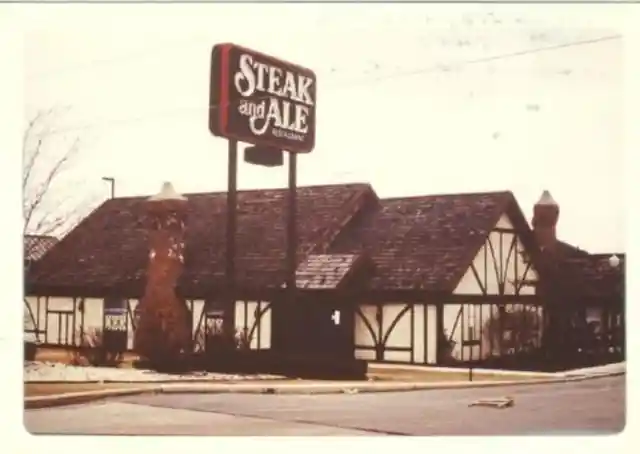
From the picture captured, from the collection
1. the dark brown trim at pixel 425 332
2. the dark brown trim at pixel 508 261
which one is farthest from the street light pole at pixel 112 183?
the dark brown trim at pixel 508 261

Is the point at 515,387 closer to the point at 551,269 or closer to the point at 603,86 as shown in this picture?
the point at 551,269

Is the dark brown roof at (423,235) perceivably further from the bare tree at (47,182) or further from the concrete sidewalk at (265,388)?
the bare tree at (47,182)

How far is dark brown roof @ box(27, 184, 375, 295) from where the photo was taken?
1.33m

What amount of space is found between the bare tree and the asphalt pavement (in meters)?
0.30

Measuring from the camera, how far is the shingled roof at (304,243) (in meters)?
1.32

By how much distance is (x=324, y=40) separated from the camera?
1.33 m

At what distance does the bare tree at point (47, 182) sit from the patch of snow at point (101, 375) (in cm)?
19

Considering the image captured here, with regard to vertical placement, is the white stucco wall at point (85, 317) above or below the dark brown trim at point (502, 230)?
below

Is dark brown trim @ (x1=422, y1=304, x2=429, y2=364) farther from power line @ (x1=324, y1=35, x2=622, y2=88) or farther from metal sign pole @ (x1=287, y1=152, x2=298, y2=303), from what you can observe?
power line @ (x1=324, y1=35, x2=622, y2=88)

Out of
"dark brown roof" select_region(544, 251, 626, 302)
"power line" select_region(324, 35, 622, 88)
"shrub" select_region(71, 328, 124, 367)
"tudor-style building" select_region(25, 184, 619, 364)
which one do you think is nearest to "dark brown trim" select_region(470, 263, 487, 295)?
→ "tudor-style building" select_region(25, 184, 619, 364)

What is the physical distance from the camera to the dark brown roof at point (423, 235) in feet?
4.33

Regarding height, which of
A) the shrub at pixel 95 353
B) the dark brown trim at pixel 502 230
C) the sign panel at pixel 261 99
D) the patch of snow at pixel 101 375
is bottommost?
the patch of snow at pixel 101 375

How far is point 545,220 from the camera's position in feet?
4.34

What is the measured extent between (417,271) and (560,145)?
1.06 feet
